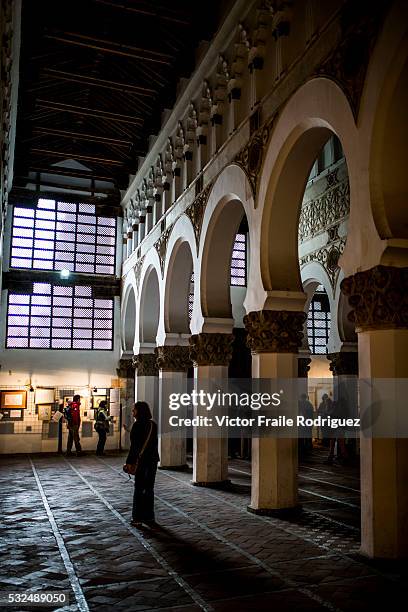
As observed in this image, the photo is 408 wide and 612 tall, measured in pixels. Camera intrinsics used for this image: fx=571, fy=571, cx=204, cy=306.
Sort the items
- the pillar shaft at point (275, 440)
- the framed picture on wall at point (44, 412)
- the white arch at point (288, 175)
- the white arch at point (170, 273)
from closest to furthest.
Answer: the white arch at point (288, 175)
the pillar shaft at point (275, 440)
the white arch at point (170, 273)
the framed picture on wall at point (44, 412)

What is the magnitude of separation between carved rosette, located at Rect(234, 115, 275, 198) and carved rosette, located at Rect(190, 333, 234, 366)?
2.89 meters

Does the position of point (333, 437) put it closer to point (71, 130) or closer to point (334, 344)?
point (334, 344)

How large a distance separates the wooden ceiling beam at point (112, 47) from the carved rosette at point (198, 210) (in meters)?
2.87

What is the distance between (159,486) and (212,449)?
1.18m

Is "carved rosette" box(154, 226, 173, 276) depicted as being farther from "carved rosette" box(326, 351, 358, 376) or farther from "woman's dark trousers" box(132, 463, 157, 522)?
"woman's dark trousers" box(132, 463, 157, 522)

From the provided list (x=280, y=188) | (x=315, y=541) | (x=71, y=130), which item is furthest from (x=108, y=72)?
(x=315, y=541)

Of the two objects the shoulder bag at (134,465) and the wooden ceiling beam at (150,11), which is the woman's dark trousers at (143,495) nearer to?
the shoulder bag at (134,465)

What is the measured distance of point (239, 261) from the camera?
17750 mm

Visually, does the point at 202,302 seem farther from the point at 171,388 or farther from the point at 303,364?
the point at 303,364

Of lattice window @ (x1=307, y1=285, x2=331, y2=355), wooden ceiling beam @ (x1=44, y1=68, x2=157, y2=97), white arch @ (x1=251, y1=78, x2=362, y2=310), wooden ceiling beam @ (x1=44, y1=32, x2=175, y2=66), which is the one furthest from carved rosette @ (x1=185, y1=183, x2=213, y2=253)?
lattice window @ (x1=307, y1=285, x2=331, y2=355)

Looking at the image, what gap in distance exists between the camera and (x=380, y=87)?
5430mm

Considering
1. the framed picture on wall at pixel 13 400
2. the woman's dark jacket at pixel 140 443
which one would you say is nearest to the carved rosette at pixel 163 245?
the framed picture on wall at pixel 13 400

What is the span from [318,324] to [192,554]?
43.9ft

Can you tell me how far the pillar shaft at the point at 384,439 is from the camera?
531cm
